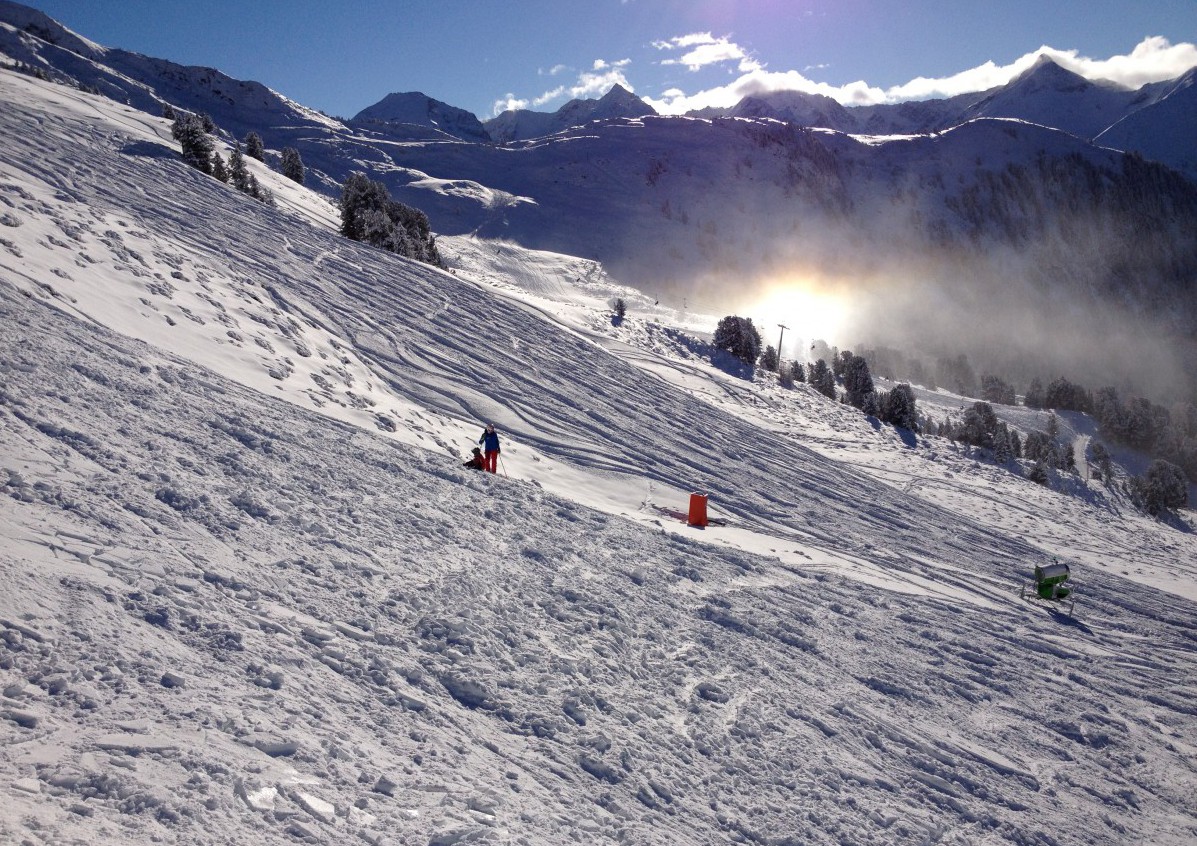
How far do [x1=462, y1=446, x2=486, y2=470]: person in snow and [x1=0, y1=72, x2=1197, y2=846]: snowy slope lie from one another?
0.64 meters

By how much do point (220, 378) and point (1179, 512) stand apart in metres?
44.7

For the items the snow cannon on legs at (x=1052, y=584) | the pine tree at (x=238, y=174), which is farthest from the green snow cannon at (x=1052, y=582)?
the pine tree at (x=238, y=174)

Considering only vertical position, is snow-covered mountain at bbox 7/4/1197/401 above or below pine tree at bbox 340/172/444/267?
above

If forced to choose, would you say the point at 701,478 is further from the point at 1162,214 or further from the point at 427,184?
the point at 1162,214

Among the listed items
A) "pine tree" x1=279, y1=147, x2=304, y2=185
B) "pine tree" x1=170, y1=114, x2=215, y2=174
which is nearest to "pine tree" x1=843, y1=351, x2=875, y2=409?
"pine tree" x1=170, y1=114, x2=215, y2=174

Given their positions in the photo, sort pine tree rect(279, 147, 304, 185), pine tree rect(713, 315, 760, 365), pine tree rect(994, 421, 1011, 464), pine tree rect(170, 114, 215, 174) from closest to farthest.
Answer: pine tree rect(170, 114, 215, 174) → pine tree rect(994, 421, 1011, 464) → pine tree rect(713, 315, 760, 365) → pine tree rect(279, 147, 304, 185)

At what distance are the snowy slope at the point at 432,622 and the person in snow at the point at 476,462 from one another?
2.10 feet

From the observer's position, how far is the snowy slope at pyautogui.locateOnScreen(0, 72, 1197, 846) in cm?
457

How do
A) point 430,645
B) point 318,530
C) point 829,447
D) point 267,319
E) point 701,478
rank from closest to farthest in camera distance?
point 430,645 → point 318,530 → point 267,319 → point 701,478 → point 829,447

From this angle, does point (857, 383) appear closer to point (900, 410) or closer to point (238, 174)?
point (900, 410)

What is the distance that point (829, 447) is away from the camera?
25953mm

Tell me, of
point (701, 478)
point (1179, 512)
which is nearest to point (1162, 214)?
point (1179, 512)

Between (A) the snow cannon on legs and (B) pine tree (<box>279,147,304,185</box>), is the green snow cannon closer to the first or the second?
(A) the snow cannon on legs

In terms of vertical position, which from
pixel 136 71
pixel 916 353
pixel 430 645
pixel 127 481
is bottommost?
pixel 430 645
